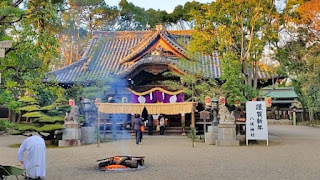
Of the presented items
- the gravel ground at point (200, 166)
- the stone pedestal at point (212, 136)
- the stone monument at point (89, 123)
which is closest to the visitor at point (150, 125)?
the stone monument at point (89, 123)

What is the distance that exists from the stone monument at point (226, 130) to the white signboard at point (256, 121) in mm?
690

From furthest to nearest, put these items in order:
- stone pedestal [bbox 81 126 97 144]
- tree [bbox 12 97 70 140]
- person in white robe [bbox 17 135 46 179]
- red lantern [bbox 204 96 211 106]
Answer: red lantern [bbox 204 96 211 106] → stone pedestal [bbox 81 126 97 144] → tree [bbox 12 97 70 140] → person in white robe [bbox 17 135 46 179]

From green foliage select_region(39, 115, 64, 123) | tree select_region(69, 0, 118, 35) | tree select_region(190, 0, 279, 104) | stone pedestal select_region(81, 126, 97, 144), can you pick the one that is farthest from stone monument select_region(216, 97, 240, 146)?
tree select_region(69, 0, 118, 35)

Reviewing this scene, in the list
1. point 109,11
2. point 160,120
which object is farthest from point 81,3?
point 160,120

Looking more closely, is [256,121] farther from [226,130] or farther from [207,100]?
[207,100]

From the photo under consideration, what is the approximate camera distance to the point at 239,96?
600 inches

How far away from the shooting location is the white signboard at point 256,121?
1430 cm

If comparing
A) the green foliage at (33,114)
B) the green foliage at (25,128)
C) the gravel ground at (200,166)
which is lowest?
the gravel ground at (200,166)

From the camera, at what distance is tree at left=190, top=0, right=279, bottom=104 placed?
15.9 meters

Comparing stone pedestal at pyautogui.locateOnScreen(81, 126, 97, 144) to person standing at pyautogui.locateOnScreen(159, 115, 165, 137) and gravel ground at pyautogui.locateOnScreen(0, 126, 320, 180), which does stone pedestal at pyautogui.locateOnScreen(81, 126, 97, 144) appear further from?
person standing at pyautogui.locateOnScreen(159, 115, 165, 137)

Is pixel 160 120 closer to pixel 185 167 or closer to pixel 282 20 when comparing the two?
pixel 282 20

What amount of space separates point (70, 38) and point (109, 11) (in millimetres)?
5869

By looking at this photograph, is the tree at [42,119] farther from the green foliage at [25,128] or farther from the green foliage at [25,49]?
the green foliage at [25,49]

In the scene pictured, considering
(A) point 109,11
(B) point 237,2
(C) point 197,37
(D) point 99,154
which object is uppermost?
(A) point 109,11
